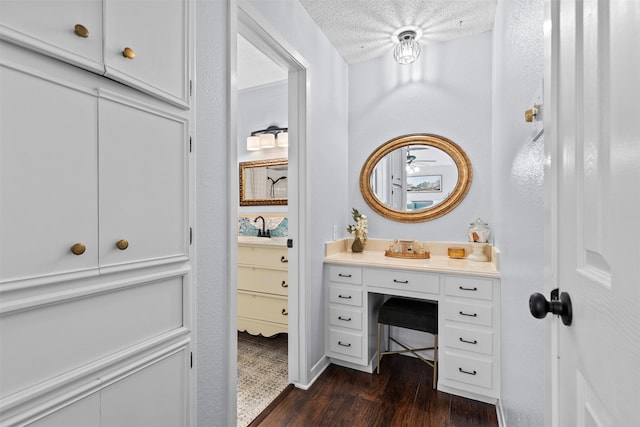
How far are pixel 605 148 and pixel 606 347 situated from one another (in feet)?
1.03

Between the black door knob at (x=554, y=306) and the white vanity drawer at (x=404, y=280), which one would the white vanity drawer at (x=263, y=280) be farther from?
the black door knob at (x=554, y=306)

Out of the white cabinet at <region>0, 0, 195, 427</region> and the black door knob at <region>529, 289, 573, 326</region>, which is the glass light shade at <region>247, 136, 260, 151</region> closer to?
the white cabinet at <region>0, 0, 195, 427</region>

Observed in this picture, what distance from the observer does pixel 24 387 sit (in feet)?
2.26

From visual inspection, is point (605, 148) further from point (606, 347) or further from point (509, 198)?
point (509, 198)

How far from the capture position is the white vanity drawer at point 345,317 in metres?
2.22

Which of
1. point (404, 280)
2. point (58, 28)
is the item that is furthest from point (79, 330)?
point (404, 280)

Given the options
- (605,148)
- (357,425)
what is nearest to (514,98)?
(605,148)

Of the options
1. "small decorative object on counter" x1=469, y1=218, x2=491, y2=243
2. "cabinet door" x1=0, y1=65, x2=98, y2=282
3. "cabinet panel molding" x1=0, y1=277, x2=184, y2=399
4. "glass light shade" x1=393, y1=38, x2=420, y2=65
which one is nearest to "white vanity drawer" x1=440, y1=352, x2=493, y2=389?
"small decorative object on counter" x1=469, y1=218, x2=491, y2=243

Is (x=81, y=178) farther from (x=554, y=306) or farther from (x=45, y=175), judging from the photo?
(x=554, y=306)

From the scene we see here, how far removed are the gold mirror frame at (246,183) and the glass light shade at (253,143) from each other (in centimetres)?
15

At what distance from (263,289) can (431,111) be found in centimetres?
217

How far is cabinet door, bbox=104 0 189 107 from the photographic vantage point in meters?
0.88

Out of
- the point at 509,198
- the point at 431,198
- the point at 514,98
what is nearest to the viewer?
the point at 514,98

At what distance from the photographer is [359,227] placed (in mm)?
2713
